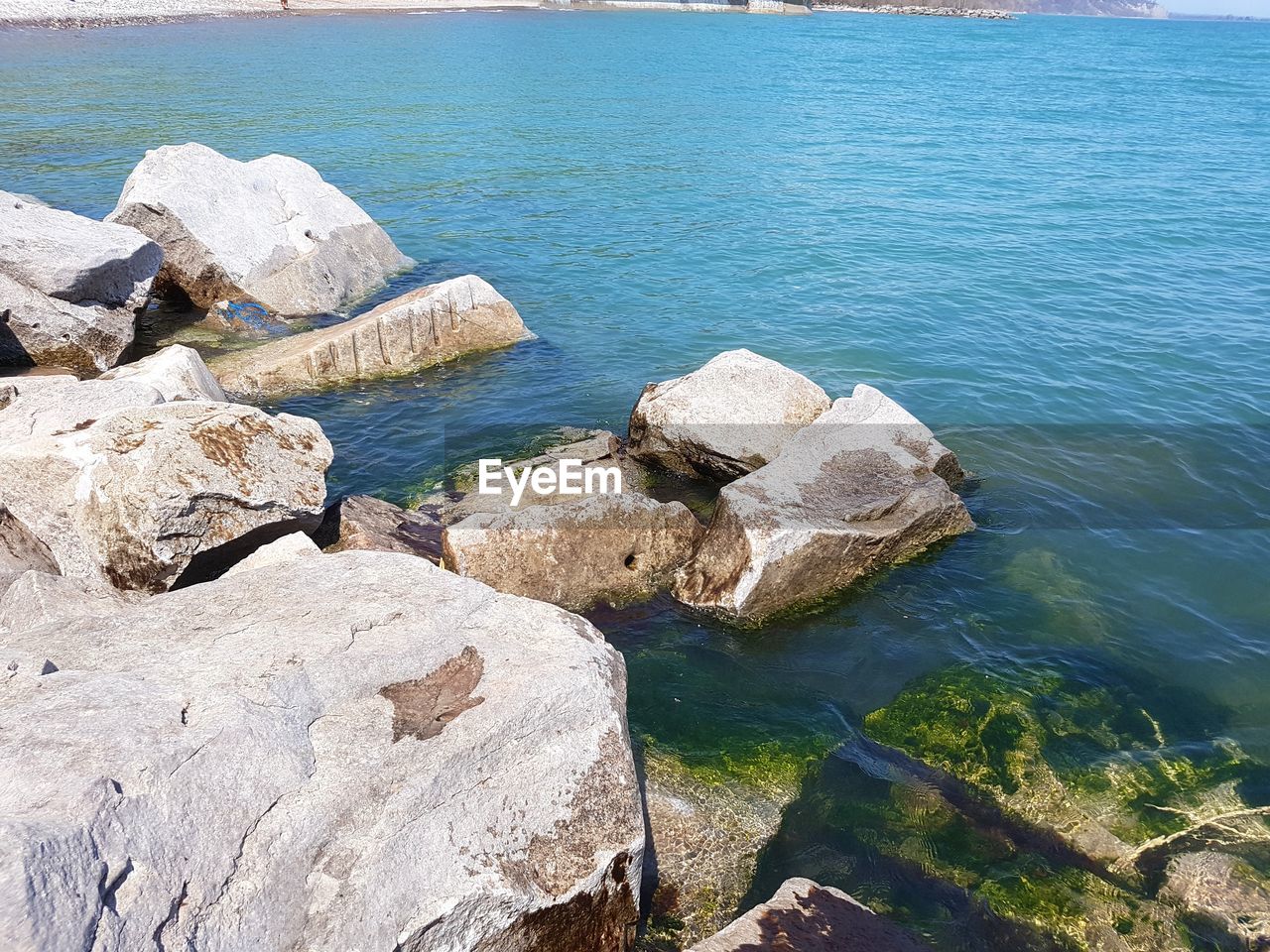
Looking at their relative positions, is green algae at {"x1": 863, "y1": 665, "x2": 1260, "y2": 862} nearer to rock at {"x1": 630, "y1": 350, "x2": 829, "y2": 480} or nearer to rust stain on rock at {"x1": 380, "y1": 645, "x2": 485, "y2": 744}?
rock at {"x1": 630, "y1": 350, "x2": 829, "y2": 480}

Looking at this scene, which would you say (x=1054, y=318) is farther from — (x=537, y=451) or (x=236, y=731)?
(x=236, y=731)

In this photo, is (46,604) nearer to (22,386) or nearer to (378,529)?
(378,529)

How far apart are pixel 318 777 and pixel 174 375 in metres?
7.10

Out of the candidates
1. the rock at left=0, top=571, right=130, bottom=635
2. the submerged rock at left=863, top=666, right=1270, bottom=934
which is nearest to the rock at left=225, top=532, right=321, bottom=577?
the rock at left=0, top=571, right=130, bottom=635

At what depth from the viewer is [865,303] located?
63.9ft

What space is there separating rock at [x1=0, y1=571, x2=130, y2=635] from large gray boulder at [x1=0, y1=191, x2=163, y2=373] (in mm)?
7450

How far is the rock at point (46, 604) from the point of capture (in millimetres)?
6203

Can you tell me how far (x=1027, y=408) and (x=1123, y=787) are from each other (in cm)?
865

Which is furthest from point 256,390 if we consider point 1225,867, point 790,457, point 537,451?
point 1225,867

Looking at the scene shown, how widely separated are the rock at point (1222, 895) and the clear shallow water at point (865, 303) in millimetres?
1734

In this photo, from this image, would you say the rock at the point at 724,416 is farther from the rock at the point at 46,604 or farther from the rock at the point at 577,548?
the rock at the point at 46,604

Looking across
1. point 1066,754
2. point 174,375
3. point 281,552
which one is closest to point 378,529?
point 281,552

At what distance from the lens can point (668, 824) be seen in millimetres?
6695

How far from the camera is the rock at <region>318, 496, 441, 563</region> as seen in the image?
9492 millimetres
